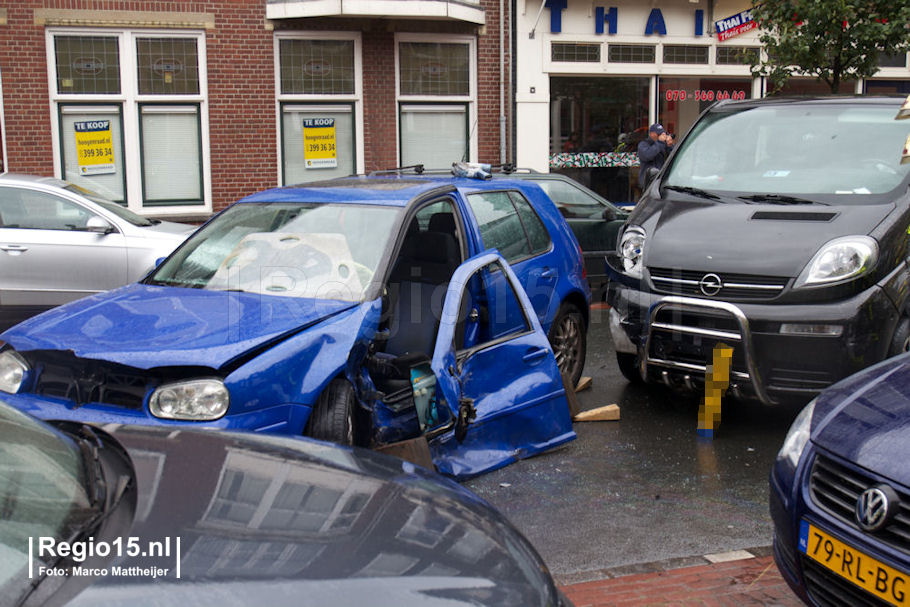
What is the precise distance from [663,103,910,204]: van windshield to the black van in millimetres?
12

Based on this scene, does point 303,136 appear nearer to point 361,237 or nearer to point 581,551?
point 361,237

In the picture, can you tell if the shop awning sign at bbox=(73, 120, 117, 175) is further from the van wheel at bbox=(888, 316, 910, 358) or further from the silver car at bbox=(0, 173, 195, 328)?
the van wheel at bbox=(888, 316, 910, 358)

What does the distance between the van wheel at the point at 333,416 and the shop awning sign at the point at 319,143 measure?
11.0 m

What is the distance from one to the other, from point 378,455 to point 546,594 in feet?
2.95

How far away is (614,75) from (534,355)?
1185 cm

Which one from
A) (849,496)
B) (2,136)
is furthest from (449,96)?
(849,496)

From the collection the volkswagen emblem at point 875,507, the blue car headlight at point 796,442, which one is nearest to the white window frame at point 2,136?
the blue car headlight at point 796,442

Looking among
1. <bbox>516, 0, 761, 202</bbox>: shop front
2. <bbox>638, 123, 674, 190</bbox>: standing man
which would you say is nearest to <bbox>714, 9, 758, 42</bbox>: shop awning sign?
<bbox>516, 0, 761, 202</bbox>: shop front

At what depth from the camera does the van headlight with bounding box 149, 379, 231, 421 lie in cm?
420

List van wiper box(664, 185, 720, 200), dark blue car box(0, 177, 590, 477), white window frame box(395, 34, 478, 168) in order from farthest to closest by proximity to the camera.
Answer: white window frame box(395, 34, 478, 168), van wiper box(664, 185, 720, 200), dark blue car box(0, 177, 590, 477)

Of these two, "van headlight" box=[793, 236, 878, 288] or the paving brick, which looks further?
"van headlight" box=[793, 236, 878, 288]

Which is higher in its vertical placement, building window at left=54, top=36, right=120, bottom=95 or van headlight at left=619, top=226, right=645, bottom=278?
building window at left=54, top=36, right=120, bottom=95

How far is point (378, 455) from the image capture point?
3131mm

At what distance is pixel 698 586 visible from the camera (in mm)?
3943
